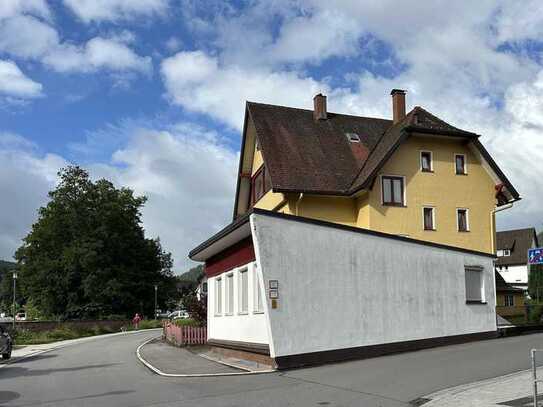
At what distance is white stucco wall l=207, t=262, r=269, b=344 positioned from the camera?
766 inches

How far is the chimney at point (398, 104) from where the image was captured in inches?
1465

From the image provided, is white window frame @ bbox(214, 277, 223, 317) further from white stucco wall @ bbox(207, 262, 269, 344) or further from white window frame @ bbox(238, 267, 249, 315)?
white window frame @ bbox(238, 267, 249, 315)

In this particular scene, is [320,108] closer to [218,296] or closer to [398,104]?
[398,104]

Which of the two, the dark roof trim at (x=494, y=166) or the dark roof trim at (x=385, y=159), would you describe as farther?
the dark roof trim at (x=494, y=166)

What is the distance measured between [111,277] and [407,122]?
149 ft

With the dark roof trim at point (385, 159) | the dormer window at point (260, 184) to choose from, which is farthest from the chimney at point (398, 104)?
the dormer window at point (260, 184)

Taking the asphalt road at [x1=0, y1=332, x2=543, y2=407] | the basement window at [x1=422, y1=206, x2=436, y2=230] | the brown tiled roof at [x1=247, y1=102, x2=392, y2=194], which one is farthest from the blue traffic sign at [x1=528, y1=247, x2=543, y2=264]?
the basement window at [x1=422, y1=206, x2=436, y2=230]

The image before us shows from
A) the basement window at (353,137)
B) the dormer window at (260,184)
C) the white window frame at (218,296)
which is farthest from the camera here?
the basement window at (353,137)

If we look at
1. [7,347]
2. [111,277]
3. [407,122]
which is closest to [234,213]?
[407,122]

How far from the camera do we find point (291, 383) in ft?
46.5

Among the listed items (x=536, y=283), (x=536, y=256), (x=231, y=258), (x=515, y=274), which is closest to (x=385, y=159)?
(x=231, y=258)

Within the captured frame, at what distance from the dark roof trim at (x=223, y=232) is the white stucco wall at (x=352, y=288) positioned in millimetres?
851

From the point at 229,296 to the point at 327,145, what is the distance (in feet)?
41.6

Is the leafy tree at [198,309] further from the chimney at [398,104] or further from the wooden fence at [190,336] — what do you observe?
the chimney at [398,104]
